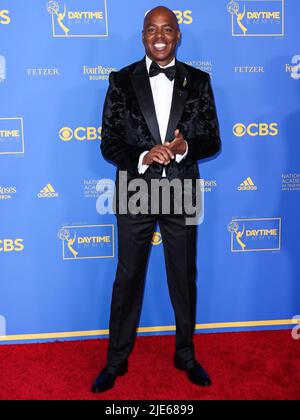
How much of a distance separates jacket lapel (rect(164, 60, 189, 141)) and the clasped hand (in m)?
0.13

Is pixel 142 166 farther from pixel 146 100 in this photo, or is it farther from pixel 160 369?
pixel 160 369

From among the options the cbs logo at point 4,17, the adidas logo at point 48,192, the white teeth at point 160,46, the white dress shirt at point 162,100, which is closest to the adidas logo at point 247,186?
the white dress shirt at point 162,100

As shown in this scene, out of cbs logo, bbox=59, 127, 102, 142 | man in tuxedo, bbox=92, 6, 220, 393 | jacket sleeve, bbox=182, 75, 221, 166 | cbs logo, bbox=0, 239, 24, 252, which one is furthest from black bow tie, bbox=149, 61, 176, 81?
cbs logo, bbox=0, 239, 24, 252

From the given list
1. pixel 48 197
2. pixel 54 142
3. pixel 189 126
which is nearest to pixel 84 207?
pixel 48 197

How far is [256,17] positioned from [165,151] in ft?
4.45

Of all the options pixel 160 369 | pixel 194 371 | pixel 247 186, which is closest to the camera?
pixel 194 371

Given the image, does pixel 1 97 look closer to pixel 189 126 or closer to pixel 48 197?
pixel 48 197

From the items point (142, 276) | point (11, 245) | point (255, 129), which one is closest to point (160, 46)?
point (255, 129)

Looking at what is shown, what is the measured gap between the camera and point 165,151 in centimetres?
234

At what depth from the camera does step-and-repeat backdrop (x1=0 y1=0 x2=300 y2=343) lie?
2961mm

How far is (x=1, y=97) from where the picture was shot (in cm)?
297

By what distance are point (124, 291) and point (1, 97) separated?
1.49 m
